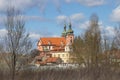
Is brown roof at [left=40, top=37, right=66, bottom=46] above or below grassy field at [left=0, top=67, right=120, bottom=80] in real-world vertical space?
above

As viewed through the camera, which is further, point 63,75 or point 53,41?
point 53,41

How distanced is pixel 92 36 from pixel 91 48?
257 cm

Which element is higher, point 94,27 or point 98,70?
point 94,27

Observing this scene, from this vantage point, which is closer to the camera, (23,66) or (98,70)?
(98,70)

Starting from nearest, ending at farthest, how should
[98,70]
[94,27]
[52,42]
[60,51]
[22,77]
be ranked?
[22,77], [98,70], [94,27], [60,51], [52,42]

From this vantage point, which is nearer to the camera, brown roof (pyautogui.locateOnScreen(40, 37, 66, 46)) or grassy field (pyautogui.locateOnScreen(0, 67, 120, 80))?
grassy field (pyautogui.locateOnScreen(0, 67, 120, 80))

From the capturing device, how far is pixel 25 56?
20.6m

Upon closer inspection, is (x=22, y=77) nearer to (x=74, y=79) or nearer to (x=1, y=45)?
(x=74, y=79)

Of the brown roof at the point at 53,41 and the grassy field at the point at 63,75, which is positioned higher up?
the brown roof at the point at 53,41

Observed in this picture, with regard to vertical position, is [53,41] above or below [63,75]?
above

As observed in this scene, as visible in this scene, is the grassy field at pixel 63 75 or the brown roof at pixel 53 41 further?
the brown roof at pixel 53 41

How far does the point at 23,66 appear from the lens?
20609mm

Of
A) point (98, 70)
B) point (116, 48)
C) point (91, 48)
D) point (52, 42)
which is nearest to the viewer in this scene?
point (98, 70)

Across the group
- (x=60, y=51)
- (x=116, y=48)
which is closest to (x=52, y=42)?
(x=60, y=51)
